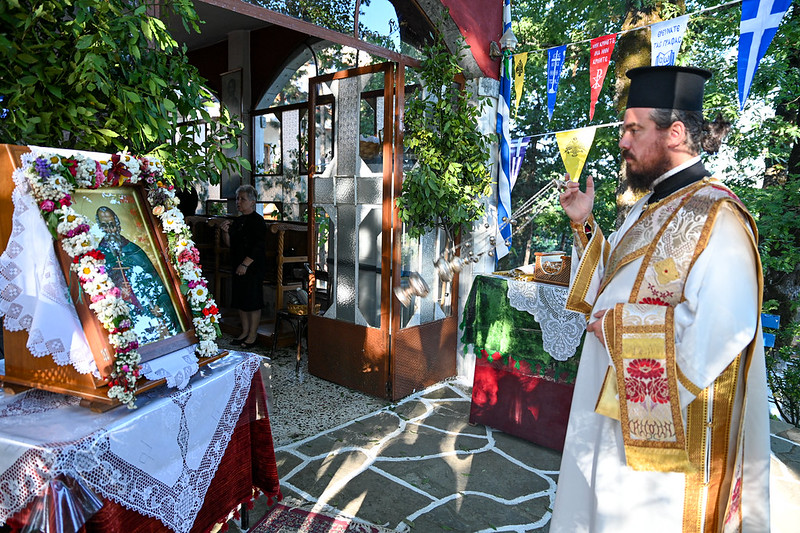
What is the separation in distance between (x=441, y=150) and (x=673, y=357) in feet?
12.0

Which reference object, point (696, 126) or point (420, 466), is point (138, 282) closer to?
point (696, 126)

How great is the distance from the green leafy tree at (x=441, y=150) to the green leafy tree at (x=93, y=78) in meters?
2.46

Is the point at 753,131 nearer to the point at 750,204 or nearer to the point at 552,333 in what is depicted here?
the point at 750,204

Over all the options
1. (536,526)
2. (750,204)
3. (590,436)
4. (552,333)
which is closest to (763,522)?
(590,436)

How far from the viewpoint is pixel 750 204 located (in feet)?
27.2

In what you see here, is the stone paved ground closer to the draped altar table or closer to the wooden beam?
the draped altar table

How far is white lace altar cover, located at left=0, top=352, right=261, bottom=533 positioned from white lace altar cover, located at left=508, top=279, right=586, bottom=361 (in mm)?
2385

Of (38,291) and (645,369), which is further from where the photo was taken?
(38,291)

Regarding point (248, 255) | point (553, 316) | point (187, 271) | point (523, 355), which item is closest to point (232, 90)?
point (248, 255)

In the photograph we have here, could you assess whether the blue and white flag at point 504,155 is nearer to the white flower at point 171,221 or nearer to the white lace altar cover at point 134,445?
the white lace altar cover at point 134,445

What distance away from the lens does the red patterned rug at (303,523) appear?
3135mm

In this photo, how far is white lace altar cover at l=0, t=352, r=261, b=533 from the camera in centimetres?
186

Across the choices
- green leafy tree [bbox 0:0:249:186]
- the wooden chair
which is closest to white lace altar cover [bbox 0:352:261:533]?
green leafy tree [bbox 0:0:249:186]

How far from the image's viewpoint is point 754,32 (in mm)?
3871
